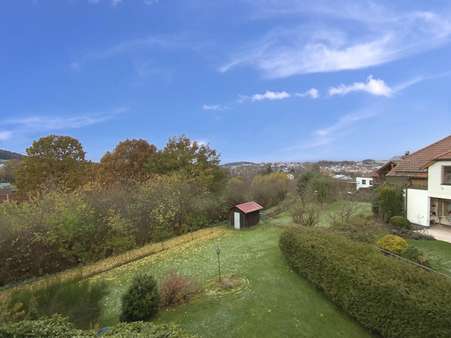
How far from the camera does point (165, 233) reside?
2155cm

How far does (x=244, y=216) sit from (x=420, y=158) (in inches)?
568

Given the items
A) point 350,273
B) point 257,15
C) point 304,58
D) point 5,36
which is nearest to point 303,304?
point 350,273

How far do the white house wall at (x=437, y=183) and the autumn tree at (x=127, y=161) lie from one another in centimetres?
2327

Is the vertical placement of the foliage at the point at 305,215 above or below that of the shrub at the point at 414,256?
above

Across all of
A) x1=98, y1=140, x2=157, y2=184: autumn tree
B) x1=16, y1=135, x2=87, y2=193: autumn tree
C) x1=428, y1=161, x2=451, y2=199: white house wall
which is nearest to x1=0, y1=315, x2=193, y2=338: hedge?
x1=428, y1=161, x2=451, y2=199: white house wall

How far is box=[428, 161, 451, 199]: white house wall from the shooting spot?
17.4 metres

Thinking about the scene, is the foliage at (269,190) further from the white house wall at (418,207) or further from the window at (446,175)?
the window at (446,175)

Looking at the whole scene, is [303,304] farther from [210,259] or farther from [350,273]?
[210,259]

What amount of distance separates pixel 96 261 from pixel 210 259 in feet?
24.0

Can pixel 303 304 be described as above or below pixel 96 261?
above

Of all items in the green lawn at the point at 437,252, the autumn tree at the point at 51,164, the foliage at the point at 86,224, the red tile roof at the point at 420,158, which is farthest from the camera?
the autumn tree at the point at 51,164

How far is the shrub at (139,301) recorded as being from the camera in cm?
834

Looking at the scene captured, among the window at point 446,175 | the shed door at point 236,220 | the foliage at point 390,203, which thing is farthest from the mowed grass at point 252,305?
the window at point 446,175

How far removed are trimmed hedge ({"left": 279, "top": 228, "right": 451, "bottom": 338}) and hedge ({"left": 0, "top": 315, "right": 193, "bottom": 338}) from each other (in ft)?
17.6
